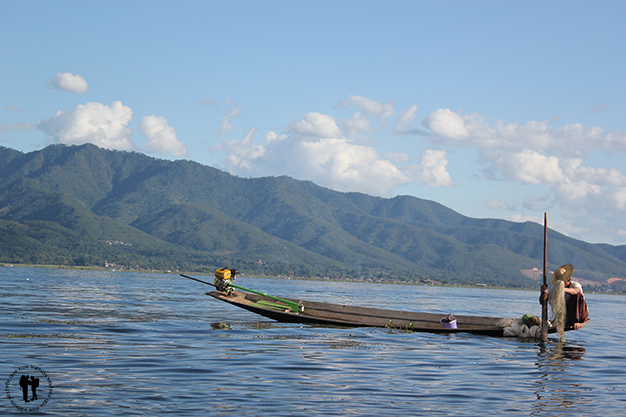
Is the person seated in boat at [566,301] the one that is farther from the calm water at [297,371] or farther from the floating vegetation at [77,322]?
the floating vegetation at [77,322]

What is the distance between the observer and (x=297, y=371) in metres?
17.9

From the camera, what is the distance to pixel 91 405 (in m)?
12.6

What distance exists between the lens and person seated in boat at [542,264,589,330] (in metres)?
26.9

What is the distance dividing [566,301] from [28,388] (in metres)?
23.3

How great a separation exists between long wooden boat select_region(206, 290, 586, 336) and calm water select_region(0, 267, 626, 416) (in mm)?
651

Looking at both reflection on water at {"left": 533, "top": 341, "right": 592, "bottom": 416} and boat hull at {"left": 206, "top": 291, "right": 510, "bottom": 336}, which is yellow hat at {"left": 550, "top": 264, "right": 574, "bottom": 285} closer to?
reflection on water at {"left": 533, "top": 341, "right": 592, "bottom": 416}

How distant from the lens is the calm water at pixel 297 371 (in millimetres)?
13453

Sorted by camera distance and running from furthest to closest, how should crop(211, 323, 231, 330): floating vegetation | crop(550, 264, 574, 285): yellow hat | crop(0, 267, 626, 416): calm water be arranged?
crop(211, 323, 231, 330): floating vegetation → crop(550, 264, 574, 285): yellow hat → crop(0, 267, 626, 416): calm water

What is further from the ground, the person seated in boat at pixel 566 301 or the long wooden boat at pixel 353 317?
the person seated in boat at pixel 566 301

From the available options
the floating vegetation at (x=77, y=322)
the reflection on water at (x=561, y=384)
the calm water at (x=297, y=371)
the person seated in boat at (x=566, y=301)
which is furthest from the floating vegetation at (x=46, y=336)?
the person seated in boat at (x=566, y=301)

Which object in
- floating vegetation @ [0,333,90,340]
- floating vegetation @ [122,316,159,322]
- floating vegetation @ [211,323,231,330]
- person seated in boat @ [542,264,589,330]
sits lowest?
floating vegetation @ [122,316,159,322]

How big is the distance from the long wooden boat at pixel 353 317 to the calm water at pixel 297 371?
651mm

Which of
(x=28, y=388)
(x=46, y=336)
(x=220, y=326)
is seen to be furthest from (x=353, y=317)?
(x=28, y=388)

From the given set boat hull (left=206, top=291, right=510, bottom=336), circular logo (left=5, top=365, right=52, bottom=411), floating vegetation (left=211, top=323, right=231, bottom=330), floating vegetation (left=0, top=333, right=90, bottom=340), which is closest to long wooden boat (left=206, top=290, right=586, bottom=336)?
boat hull (left=206, top=291, right=510, bottom=336)
